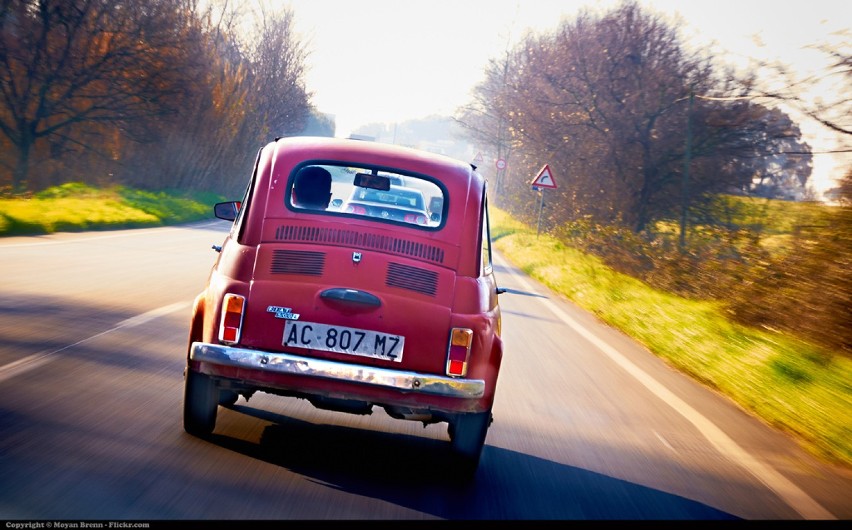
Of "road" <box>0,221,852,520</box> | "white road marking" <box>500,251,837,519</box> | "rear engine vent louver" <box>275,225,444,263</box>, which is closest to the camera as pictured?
"road" <box>0,221,852,520</box>

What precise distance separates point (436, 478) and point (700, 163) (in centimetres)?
2203

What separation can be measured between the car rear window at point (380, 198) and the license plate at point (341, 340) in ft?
2.65

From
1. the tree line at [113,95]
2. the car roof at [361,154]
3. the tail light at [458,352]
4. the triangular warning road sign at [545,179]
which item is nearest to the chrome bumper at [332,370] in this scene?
the tail light at [458,352]

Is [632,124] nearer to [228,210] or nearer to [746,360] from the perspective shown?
[746,360]

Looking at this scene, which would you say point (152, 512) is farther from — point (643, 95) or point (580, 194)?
point (580, 194)

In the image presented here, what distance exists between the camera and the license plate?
452 cm

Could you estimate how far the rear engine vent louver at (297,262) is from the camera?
467 centimetres

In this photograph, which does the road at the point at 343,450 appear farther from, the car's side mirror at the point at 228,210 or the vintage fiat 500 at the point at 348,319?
the car's side mirror at the point at 228,210

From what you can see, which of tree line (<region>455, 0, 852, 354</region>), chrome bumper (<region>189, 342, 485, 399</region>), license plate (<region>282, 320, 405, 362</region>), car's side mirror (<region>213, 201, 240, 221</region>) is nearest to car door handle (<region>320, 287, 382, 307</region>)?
license plate (<region>282, 320, 405, 362</region>)

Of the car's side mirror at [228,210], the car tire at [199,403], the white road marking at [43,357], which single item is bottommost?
the white road marking at [43,357]

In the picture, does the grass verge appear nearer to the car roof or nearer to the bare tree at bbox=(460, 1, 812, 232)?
the car roof

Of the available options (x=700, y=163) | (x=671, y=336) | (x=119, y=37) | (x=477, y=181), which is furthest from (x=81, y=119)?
(x=477, y=181)

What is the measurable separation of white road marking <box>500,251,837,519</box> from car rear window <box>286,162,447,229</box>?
8.64 feet

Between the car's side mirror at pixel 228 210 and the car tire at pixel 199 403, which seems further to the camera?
the car's side mirror at pixel 228 210
